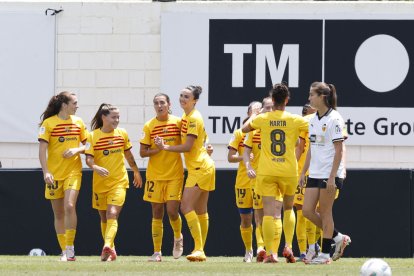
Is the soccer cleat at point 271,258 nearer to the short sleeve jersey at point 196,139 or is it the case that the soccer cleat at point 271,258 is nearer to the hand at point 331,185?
the hand at point 331,185

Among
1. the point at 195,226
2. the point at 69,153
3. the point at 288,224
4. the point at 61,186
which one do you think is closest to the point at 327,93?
the point at 288,224

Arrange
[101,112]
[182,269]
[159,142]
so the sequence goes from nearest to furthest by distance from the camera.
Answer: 1. [182,269]
2. [159,142]
3. [101,112]

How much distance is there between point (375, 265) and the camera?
10.3 metres

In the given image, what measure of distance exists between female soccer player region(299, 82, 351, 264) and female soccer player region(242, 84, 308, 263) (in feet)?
0.85

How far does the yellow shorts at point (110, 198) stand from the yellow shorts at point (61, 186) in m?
0.31

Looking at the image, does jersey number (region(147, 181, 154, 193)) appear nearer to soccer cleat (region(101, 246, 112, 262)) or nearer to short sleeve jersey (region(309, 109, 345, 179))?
soccer cleat (region(101, 246, 112, 262))

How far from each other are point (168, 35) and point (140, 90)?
102 centimetres

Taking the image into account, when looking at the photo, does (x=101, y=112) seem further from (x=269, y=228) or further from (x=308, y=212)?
(x=308, y=212)

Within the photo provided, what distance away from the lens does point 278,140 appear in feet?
42.5

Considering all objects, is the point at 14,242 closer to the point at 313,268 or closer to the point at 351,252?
the point at 351,252

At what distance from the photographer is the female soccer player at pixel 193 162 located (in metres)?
13.8

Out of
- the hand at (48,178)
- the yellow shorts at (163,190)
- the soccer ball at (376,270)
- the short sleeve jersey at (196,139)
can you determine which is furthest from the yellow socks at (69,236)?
the soccer ball at (376,270)

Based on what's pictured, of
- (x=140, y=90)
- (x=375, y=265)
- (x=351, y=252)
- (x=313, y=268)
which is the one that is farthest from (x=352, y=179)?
(x=375, y=265)

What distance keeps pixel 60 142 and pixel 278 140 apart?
9.67 ft
